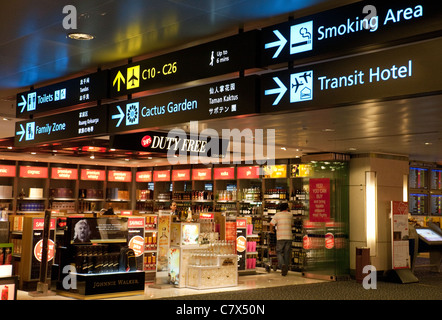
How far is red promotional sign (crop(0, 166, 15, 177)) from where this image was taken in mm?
16219

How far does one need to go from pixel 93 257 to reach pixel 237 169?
797 centimetres

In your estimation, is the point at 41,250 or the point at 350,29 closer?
the point at 350,29

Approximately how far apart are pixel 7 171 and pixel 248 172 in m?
7.34

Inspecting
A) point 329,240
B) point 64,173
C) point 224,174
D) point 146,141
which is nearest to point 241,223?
point 329,240

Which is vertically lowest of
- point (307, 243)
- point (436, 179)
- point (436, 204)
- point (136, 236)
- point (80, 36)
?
point (307, 243)

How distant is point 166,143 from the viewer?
8.22m

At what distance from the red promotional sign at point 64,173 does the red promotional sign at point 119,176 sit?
1389 millimetres

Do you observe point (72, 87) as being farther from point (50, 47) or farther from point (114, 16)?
point (114, 16)

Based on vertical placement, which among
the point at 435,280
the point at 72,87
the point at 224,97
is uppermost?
Result: the point at 72,87

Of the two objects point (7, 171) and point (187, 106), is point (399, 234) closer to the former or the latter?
point (187, 106)

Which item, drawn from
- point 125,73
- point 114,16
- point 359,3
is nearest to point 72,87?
point 125,73

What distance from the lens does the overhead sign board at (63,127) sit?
6488mm

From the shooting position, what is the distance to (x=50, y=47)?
5570mm

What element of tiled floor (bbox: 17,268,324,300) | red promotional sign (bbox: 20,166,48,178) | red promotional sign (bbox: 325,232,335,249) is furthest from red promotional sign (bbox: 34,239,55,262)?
red promotional sign (bbox: 20,166,48,178)
